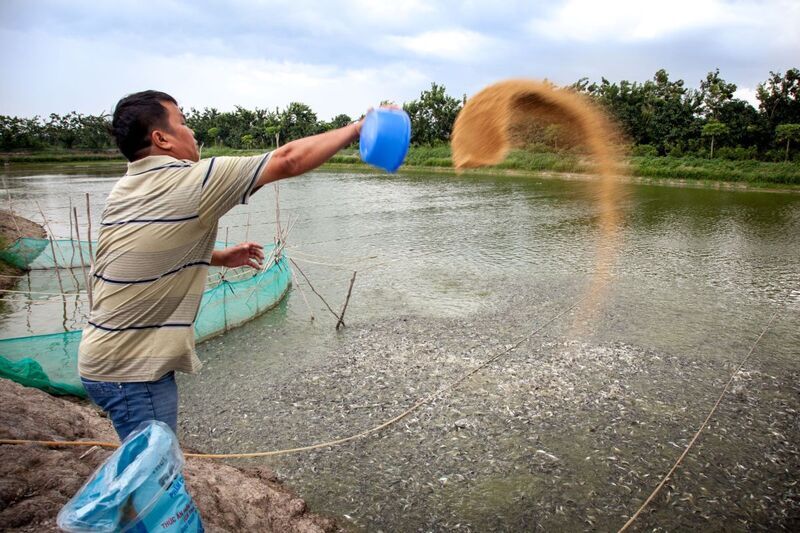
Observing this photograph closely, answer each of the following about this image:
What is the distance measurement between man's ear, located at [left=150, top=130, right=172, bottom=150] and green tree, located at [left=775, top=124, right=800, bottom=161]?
3796cm

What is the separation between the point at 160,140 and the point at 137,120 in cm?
10

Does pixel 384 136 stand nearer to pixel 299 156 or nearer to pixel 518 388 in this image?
pixel 299 156

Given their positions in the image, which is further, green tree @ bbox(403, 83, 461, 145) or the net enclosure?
green tree @ bbox(403, 83, 461, 145)

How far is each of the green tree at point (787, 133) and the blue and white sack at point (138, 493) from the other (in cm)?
3822

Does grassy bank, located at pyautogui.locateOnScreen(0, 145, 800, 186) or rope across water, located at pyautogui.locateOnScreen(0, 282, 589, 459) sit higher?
grassy bank, located at pyautogui.locateOnScreen(0, 145, 800, 186)

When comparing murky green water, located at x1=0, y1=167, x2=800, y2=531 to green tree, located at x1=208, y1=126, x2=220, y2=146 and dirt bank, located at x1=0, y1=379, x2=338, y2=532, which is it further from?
green tree, located at x1=208, y1=126, x2=220, y2=146

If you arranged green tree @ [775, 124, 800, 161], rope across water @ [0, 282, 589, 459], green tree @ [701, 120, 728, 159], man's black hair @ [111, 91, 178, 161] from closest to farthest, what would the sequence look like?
man's black hair @ [111, 91, 178, 161] < rope across water @ [0, 282, 589, 459] < green tree @ [775, 124, 800, 161] < green tree @ [701, 120, 728, 159]

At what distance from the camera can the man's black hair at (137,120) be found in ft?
5.90

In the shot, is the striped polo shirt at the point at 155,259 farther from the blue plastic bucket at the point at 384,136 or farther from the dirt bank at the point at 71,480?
the dirt bank at the point at 71,480

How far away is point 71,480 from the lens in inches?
117

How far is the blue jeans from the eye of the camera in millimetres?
1863

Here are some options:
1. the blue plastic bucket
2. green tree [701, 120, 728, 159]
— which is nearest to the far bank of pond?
green tree [701, 120, 728, 159]

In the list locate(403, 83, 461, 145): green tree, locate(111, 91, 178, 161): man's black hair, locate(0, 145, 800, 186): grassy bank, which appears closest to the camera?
locate(111, 91, 178, 161): man's black hair

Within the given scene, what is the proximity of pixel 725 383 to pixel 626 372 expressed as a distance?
117 centimetres
